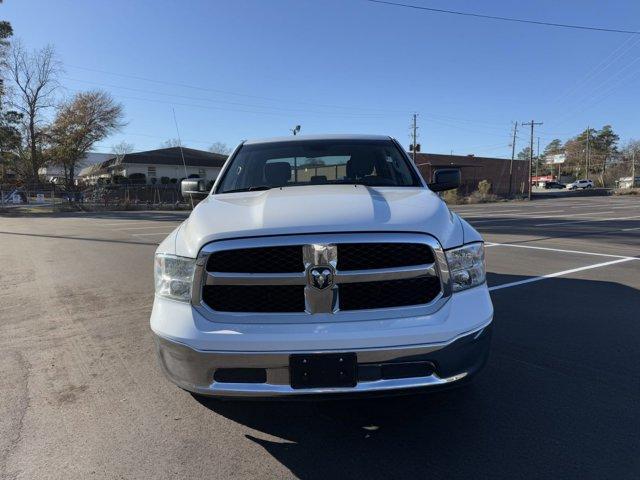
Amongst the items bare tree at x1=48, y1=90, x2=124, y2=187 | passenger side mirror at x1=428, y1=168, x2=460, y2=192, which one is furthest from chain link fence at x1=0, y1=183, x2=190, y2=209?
passenger side mirror at x1=428, y1=168, x2=460, y2=192

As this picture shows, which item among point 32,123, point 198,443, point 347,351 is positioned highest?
point 32,123

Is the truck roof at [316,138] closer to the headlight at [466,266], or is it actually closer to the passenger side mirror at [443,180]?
the passenger side mirror at [443,180]

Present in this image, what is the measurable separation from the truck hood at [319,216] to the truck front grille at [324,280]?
0.10 m

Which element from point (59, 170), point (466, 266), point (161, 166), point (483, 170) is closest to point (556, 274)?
point (466, 266)

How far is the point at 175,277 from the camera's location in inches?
112

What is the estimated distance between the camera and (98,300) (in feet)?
22.1

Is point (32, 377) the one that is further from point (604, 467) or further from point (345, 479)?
point (604, 467)

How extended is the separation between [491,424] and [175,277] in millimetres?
→ 2147

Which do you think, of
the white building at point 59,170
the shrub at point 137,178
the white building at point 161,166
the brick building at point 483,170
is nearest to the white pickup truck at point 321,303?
the white building at point 161,166

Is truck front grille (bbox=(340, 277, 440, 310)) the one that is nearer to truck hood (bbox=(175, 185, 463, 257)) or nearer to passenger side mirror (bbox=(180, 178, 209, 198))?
truck hood (bbox=(175, 185, 463, 257))

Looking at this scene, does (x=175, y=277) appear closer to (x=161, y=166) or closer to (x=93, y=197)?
(x=93, y=197)

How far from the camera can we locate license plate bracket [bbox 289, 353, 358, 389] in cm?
251

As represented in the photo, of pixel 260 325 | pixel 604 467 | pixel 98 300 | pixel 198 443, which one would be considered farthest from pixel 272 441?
pixel 98 300

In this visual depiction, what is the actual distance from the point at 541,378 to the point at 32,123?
5992 centimetres
